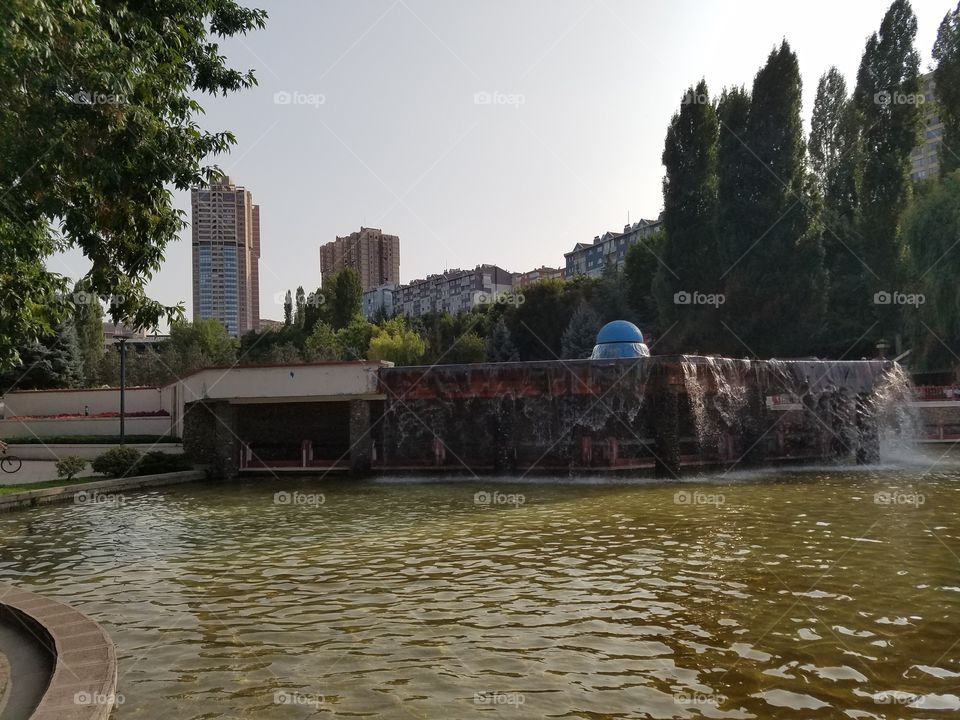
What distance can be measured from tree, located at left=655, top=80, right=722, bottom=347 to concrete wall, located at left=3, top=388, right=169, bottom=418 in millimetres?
31313

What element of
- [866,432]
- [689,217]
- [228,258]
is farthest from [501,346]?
[228,258]

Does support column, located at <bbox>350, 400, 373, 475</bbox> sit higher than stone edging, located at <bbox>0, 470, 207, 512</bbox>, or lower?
higher

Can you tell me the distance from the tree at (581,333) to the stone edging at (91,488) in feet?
119

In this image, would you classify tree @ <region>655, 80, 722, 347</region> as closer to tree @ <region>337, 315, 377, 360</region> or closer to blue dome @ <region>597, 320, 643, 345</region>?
blue dome @ <region>597, 320, 643, 345</region>

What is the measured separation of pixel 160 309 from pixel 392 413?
16.4 m

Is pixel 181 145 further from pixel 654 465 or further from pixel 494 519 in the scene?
pixel 654 465

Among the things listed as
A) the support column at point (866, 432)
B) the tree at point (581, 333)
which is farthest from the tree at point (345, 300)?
the support column at point (866, 432)

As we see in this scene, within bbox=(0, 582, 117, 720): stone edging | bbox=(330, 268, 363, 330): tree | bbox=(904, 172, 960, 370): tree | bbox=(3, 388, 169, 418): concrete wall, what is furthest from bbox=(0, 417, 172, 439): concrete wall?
bbox=(330, 268, 363, 330): tree

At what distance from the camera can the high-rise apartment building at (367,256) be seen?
12888cm

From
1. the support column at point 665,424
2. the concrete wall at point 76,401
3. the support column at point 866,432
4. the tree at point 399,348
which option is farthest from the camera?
the tree at point 399,348

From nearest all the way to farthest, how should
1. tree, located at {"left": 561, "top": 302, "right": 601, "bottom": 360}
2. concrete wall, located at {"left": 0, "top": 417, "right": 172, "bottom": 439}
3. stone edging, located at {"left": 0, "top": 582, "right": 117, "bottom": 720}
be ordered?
stone edging, located at {"left": 0, "top": 582, "right": 117, "bottom": 720} < concrete wall, located at {"left": 0, "top": 417, "right": 172, "bottom": 439} < tree, located at {"left": 561, "top": 302, "right": 601, "bottom": 360}

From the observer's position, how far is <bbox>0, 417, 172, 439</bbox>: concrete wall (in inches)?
1273

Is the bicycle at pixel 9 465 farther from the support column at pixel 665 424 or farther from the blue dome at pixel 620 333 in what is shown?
the blue dome at pixel 620 333

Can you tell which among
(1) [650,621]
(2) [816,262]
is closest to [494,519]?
(1) [650,621]
